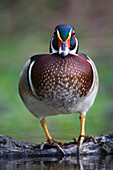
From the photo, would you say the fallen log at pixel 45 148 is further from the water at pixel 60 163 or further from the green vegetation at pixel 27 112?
the green vegetation at pixel 27 112

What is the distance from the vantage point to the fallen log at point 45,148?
330 cm

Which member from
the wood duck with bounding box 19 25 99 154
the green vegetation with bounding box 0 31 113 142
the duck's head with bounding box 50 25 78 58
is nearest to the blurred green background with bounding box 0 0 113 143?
the green vegetation with bounding box 0 31 113 142

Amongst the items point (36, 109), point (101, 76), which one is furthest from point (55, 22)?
point (36, 109)

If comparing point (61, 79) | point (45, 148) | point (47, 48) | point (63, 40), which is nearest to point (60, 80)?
point (61, 79)

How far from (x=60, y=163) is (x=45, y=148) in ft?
1.24

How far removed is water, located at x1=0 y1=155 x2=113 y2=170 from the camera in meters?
2.92

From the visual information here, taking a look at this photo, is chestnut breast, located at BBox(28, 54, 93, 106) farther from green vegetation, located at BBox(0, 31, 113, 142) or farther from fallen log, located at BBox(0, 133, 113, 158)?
green vegetation, located at BBox(0, 31, 113, 142)

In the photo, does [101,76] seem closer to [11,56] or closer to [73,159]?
[11,56]

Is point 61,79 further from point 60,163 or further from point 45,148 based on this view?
point 60,163

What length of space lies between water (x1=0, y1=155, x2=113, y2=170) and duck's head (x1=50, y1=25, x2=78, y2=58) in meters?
0.66

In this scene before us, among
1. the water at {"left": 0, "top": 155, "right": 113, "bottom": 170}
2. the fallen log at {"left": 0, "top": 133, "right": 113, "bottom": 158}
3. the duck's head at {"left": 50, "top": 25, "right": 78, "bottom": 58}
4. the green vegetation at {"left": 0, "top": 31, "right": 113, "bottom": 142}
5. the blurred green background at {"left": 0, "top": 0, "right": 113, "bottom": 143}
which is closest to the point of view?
the water at {"left": 0, "top": 155, "right": 113, "bottom": 170}

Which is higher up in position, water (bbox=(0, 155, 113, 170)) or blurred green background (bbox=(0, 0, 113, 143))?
blurred green background (bbox=(0, 0, 113, 143))

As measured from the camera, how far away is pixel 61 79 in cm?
342

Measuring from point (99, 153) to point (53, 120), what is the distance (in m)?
2.52
